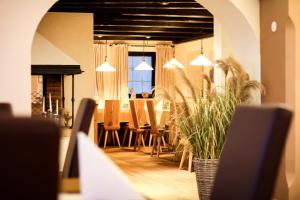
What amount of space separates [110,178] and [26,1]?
3773 millimetres

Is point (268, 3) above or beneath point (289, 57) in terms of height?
above

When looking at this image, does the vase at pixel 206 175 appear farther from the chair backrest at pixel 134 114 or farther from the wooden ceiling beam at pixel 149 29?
the wooden ceiling beam at pixel 149 29

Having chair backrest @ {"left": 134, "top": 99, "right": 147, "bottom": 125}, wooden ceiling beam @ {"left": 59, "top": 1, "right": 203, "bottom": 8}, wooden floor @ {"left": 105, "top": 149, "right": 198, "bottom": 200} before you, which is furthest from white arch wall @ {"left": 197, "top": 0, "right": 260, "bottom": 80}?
chair backrest @ {"left": 134, "top": 99, "right": 147, "bottom": 125}

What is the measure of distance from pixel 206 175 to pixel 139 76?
28.6 feet

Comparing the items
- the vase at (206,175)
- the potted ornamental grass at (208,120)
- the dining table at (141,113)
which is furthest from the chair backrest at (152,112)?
the vase at (206,175)

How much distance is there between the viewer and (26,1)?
4.85 meters

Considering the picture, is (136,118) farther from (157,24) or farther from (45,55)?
(45,55)

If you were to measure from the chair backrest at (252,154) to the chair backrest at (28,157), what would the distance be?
0.88m

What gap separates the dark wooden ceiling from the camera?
7865 mm

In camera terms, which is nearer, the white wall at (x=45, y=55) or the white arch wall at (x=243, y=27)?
the white arch wall at (x=243, y=27)

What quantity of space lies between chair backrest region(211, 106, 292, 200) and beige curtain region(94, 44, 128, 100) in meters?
11.1

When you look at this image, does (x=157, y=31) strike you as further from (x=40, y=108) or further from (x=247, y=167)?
(x=247, y=167)

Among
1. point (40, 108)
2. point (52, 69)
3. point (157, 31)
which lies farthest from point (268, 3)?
point (157, 31)

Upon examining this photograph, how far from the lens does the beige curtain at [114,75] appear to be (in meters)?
13.1
